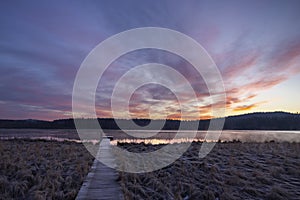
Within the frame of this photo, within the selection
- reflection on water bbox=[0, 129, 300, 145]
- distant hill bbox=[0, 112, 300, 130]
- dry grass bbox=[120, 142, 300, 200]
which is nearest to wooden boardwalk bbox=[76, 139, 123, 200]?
dry grass bbox=[120, 142, 300, 200]

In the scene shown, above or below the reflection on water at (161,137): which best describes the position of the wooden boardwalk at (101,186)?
below

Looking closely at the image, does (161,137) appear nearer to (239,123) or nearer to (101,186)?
(101,186)

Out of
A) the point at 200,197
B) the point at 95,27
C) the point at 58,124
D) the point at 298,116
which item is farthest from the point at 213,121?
the point at 200,197

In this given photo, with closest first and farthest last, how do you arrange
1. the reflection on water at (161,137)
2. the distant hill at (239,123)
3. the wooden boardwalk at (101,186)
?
the wooden boardwalk at (101,186) → the reflection on water at (161,137) → the distant hill at (239,123)

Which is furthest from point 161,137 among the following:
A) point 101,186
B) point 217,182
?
point 101,186

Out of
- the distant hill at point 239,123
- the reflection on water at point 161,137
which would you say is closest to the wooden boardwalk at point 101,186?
the reflection on water at point 161,137

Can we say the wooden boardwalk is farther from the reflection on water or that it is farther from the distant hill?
the distant hill

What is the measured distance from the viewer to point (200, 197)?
6.15 m

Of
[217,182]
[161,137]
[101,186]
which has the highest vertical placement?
[161,137]

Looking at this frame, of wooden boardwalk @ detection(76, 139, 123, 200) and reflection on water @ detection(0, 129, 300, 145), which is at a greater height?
reflection on water @ detection(0, 129, 300, 145)

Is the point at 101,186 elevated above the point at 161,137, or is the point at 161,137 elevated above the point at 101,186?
the point at 161,137

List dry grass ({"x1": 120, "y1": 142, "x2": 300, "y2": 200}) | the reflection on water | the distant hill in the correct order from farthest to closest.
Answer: the distant hill, the reflection on water, dry grass ({"x1": 120, "y1": 142, "x2": 300, "y2": 200})

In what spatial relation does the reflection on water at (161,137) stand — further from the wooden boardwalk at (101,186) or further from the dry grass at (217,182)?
the wooden boardwalk at (101,186)

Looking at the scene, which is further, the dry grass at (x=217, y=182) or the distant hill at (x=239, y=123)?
the distant hill at (x=239, y=123)
